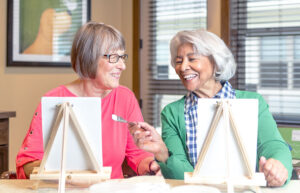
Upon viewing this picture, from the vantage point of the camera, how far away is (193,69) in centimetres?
195

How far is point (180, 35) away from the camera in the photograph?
1997 millimetres

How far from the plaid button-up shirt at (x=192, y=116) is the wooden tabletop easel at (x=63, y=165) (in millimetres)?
583

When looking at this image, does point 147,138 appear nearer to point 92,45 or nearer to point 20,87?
point 92,45

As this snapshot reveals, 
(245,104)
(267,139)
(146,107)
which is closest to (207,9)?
(146,107)

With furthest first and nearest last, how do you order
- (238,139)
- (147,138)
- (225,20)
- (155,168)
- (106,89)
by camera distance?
1. (225,20)
2. (106,89)
3. (155,168)
4. (147,138)
5. (238,139)

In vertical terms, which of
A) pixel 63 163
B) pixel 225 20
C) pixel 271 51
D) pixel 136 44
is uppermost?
pixel 225 20

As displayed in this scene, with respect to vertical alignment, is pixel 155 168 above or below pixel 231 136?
below

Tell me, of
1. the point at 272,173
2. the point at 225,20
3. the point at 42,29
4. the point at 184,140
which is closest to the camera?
the point at 272,173

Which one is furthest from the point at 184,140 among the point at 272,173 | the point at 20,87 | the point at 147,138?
the point at 20,87

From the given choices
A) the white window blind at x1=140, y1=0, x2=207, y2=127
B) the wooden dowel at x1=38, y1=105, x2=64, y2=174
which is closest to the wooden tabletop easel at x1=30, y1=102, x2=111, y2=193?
the wooden dowel at x1=38, y1=105, x2=64, y2=174

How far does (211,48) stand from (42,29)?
2.21 metres

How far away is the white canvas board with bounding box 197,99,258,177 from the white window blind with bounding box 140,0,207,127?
2.64 metres

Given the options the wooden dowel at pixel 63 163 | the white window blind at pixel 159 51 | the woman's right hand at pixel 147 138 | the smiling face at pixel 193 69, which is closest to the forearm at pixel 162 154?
the woman's right hand at pixel 147 138

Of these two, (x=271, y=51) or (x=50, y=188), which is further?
(x=271, y=51)
